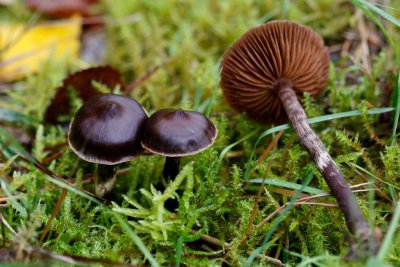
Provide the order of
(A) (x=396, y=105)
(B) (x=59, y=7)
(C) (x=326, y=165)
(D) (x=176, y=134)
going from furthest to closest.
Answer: (B) (x=59, y=7), (A) (x=396, y=105), (C) (x=326, y=165), (D) (x=176, y=134)

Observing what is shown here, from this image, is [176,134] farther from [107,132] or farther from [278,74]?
[278,74]

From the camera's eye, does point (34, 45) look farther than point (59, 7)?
No

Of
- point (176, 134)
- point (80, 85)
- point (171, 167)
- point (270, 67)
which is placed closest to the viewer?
point (176, 134)

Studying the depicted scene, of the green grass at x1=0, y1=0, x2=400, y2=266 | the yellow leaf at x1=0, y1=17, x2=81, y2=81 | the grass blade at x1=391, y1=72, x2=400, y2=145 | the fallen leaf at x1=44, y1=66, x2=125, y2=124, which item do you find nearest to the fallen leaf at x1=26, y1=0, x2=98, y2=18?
the yellow leaf at x1=0, y1=17, x2=81, y2=81

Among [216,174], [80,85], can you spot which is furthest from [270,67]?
[80,85]

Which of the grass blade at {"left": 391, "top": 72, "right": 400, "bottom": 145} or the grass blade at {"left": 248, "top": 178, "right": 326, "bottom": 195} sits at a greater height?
the grass blade at {"left": 391, "top": 72, "right": 400, "bottom": 145}

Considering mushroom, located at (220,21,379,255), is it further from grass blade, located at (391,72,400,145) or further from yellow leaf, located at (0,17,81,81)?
yellow leaf, located at (0,17,81,81)

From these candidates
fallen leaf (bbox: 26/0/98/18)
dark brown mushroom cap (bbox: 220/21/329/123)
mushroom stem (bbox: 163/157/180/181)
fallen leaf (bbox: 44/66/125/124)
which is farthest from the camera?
fallen leaf (bbox: 26/0/98/18)
